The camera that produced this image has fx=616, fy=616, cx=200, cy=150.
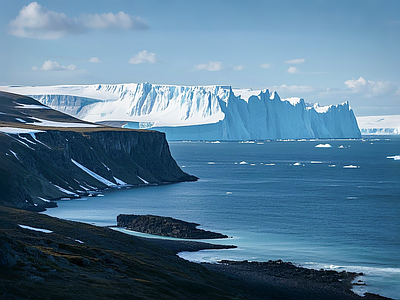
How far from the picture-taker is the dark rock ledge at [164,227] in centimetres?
4794

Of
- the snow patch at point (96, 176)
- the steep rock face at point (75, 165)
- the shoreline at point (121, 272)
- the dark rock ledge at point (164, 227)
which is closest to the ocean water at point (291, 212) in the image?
the dark rock ledge at point (164, 227)

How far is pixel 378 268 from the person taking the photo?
36.7 m

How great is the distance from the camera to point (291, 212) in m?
59.3

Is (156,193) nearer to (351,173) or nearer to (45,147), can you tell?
(45,147)

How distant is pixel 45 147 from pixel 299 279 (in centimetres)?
5686

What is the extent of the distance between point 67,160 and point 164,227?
126 ft

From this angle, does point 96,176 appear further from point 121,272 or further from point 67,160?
point 121,272

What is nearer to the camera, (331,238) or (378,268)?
(378,268)

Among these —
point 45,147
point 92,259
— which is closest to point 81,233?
point 92,259

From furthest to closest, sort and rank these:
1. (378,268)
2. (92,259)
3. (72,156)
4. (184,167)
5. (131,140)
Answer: (184,167) < (131,140) < (72,156) < (378,268) < (92,259)

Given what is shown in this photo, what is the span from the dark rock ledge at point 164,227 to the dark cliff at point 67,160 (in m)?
13.2

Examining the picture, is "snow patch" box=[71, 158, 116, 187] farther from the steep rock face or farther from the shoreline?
the shoreline

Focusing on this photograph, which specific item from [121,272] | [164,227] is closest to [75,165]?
[164,227]

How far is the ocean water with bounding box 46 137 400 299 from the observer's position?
39719 millimetres
